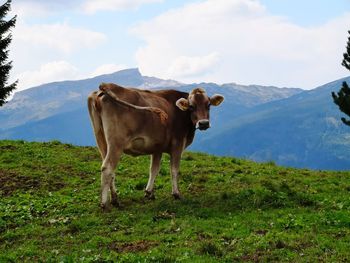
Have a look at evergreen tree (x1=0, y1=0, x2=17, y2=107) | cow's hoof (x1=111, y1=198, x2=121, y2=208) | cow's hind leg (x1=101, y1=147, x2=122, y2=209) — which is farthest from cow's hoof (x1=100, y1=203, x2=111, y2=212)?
evergreen tree (x1=0, y1=0, x2=17, y2=107)

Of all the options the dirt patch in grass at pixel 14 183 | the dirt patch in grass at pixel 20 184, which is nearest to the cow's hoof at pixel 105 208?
the dirt patch in grass at pixel 20 184

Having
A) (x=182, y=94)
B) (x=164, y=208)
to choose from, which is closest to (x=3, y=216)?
(x=164, y=208)

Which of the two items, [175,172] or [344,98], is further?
[344,98]

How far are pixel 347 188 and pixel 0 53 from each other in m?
30.3

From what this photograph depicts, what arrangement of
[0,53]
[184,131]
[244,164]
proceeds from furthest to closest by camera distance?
[0,53], [244,164], [184,131]

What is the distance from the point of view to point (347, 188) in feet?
62.7

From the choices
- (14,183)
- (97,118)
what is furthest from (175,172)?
(14,183)

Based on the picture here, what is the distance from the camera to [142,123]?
53.1 ft

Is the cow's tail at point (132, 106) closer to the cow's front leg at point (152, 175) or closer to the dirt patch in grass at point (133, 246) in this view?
the cow's front leg at point (152, 175)

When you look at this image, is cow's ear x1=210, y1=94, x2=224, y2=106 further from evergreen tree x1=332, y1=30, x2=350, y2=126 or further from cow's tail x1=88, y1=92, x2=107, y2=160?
evergreen tree x1=332, y1=30, x2=350, y2=126

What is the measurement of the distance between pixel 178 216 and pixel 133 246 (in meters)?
2.72

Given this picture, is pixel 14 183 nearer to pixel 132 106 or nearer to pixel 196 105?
pixel 132 106

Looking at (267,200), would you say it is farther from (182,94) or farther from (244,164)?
(244,164)

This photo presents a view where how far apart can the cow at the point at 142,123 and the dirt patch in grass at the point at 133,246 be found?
3386 millimetres
